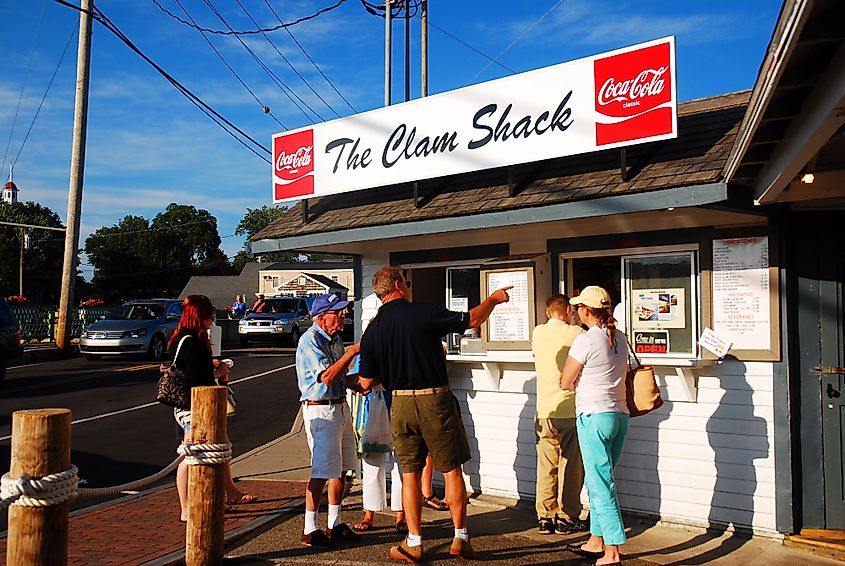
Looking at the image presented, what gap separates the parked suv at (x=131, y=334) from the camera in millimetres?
20531

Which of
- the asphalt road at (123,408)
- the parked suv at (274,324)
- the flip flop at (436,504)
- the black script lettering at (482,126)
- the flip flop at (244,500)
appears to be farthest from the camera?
the parked suv at (274,324)

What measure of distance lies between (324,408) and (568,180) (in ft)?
8.61

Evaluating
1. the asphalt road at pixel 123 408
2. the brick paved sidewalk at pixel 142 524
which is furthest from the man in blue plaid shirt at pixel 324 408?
the asphalt road at pixel 123 408

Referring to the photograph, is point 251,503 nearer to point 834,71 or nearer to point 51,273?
point 834,71

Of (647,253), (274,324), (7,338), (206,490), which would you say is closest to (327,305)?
(206,490)

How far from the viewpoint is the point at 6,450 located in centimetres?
964

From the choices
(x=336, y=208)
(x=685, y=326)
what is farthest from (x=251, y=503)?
(x=685, y=326)

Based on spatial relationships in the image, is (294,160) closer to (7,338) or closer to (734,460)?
→ (734,460)

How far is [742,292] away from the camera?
5.98m

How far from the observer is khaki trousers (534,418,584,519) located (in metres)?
6.25

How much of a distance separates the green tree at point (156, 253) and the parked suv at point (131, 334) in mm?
54356

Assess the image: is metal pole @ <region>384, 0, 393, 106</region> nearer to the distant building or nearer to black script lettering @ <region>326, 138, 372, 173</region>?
black script lettering @ <region>326, 138, 372, 173</region>

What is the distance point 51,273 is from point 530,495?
65467 mm

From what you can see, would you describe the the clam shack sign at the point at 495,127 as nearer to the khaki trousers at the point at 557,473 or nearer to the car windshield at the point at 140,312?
the khaki trousers at the point at 557,473
